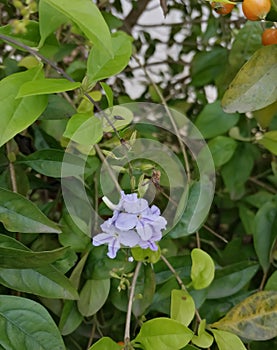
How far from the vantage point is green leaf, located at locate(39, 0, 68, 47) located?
399 millimetres

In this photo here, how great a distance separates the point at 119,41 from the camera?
426 mm

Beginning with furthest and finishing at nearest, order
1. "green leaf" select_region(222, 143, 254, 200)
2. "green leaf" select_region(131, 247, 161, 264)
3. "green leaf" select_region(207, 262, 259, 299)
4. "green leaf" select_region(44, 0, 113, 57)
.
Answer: "green leaf" select_region(222, 143, 254, 200) → "green leaf" select_region(207, 262, 259, 299) → "green leaf" select_region(131, 247, 161, 264) → "green leaf" select_region(44, 0, 113, 57)

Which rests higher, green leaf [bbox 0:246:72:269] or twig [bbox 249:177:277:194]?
green leaf [bbox 0:246:72:269]

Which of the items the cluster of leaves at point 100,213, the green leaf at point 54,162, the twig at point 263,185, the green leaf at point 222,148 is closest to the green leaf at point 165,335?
the cluster of leaves at point 100,213

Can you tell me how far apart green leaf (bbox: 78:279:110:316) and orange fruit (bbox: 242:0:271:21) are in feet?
0.74

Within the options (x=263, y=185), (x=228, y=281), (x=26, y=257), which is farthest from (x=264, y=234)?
(x=26, y=257)

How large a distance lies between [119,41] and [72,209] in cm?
13

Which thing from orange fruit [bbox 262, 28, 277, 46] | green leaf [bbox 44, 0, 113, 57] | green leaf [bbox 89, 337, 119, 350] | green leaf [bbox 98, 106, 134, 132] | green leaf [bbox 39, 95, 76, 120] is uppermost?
green leaf [bbox 44, 0, 113, 57]

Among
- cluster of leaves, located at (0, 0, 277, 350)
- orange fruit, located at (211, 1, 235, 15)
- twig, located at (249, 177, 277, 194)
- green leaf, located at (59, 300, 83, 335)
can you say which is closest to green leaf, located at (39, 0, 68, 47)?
cluster of leaves, located at (0, 0, 277, 350)

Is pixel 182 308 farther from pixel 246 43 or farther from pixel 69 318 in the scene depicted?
pixel 246 43

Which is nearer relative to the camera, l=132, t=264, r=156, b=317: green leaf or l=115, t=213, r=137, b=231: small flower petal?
l=115, t=213, r=137, b=231: small flower petal

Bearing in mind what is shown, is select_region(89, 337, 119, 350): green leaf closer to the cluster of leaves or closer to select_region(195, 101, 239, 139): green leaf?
the cluster of leaves

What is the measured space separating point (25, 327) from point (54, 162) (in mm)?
132

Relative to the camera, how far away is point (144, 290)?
1.53 feet
